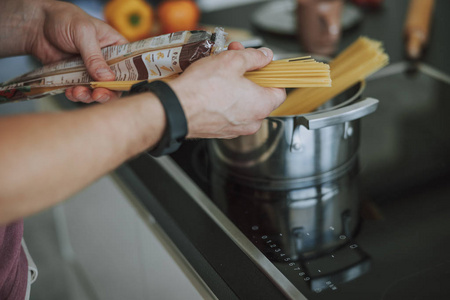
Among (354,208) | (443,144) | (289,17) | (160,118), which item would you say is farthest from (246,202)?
(289,17)

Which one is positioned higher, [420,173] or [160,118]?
[160,118]

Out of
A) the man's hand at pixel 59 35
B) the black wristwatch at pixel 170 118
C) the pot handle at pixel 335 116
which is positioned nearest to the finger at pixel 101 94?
the man's hand at pixel 59 35

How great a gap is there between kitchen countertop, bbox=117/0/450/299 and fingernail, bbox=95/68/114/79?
0.24 meters

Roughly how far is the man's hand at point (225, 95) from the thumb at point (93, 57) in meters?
0.20

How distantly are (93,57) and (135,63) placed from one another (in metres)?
0.09

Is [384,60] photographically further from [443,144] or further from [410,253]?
[410,253]

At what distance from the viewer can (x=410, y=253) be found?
751 millimetres

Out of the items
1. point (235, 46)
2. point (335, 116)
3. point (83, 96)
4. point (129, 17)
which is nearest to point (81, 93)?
point (83, 96)

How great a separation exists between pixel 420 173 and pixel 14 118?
70 cm

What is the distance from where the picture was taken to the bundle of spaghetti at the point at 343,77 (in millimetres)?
898

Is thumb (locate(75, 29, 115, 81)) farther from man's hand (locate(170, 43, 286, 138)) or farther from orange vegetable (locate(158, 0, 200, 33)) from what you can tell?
orange vegetable (locate(158, 0, 200, 33))

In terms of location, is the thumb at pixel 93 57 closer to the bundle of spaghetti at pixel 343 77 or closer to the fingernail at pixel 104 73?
the fingernail at pixel 104 73

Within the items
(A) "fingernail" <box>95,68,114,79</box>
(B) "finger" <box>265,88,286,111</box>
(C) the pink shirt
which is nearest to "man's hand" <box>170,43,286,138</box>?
(B) "finger" <box>265,88,286,111</box>

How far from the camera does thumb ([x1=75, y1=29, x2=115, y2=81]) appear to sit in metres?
0.80
